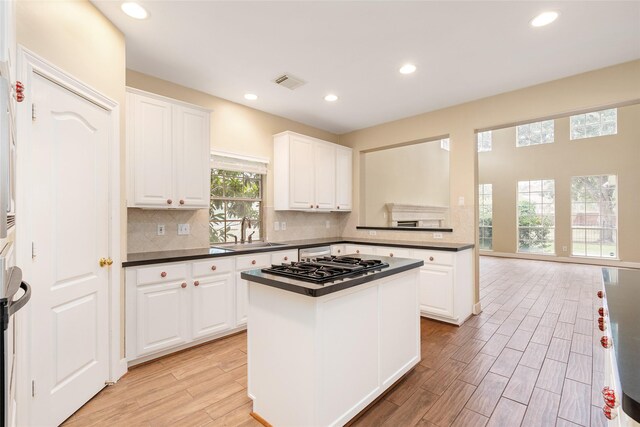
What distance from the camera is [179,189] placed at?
116 inches

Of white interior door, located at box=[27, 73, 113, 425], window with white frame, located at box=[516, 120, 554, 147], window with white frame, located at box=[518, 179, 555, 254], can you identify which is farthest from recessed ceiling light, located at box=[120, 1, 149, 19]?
window with white frame, located at box=[518, 179, 555, 254]

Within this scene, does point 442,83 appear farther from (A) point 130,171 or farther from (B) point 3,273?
(B) point 3,273

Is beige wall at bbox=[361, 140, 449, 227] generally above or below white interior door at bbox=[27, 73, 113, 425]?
above

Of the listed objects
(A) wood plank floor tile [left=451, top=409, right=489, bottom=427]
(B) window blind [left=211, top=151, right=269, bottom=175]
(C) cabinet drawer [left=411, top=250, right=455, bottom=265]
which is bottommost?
(A) wood plank floor tile [left=451, top=409, right=489, bottom=427]

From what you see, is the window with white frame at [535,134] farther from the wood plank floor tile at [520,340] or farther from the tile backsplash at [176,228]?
the tile backsplash at [176,228]

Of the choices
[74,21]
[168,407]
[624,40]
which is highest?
[624,40]

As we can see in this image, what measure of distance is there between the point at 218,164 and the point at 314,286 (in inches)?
102

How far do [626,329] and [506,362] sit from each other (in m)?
1.93

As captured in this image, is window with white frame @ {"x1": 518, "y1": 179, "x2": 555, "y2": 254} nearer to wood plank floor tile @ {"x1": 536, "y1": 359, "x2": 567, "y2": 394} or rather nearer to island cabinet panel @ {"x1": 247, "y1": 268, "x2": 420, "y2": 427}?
wood plank floor tile @ {"x1": 536, "y1": 359, "x2": 567, "y2": 394}

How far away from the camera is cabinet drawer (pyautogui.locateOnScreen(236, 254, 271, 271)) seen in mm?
3137

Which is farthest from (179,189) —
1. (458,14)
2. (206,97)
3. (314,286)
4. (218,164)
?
(458,14)

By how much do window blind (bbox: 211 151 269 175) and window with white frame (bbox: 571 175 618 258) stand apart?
341 inches

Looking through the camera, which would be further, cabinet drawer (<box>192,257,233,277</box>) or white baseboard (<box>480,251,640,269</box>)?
white baseboard (<box>480,251,640,269</box>)

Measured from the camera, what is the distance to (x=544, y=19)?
2.23 meters
